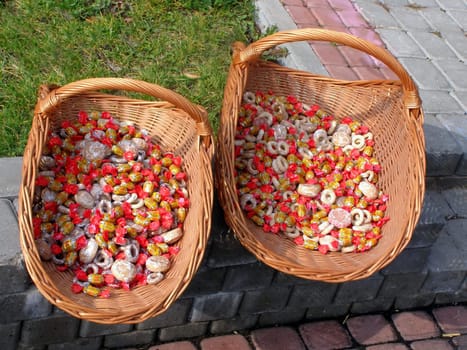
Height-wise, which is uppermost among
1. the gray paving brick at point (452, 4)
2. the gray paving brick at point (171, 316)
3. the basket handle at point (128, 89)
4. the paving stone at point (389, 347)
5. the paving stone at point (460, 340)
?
the basket handle at point (128, 89)

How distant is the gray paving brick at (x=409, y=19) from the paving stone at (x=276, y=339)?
208cm

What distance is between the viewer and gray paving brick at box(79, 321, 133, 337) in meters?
2.30

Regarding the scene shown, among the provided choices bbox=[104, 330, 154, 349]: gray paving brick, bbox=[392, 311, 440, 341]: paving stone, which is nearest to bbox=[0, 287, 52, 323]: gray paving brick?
bbox=[104, 330, 154, 349]: gray paving brick

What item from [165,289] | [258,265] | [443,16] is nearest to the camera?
[165,289]

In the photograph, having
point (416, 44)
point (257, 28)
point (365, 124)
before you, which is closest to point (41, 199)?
point (365, 124)

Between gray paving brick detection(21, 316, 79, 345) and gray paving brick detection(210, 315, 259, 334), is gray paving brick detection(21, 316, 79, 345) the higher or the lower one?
the higher one

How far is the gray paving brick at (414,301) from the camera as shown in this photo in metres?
2.85

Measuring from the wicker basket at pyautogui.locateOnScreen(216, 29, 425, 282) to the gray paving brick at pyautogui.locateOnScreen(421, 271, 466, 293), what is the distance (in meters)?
0.61

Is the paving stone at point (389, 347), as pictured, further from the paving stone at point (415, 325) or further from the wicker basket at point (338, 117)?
the wicker basket at point (338, 117)

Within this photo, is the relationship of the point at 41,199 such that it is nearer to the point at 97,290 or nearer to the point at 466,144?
the point at 97,290

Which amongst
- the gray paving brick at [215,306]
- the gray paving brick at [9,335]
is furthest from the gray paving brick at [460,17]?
the gray paving brick at [9,335]

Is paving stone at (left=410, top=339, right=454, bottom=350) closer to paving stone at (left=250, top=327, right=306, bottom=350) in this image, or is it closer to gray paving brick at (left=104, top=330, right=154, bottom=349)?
paving stone at (left=250, top=327, right=306, bottom=350)

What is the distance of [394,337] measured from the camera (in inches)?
107

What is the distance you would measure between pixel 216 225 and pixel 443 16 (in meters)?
2.59
